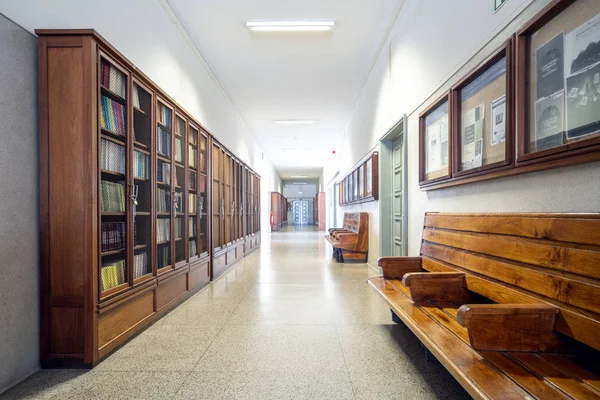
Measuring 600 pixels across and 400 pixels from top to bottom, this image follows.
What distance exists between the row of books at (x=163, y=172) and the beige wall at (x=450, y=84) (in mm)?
2589

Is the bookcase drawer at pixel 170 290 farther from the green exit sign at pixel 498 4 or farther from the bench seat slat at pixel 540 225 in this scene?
the green exit sign at pixel 498 4

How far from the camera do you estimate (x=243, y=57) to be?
5172 millimetres

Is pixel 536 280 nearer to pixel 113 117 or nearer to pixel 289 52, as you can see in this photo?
pixel 113 117

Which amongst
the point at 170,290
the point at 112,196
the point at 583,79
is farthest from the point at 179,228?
the point at 583,79

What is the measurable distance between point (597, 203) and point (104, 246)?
9.16ft

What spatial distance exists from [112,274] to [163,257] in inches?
34.9

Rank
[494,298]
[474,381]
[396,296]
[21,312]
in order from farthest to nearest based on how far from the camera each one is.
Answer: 1. [396,296]
2. [21,312]
3. [494,298]
4. [474,381]

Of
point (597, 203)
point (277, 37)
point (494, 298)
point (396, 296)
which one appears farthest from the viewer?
point (277, 37)

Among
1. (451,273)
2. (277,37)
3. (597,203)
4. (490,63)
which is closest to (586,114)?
(597,203)

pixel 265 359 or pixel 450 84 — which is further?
pixel 450 84

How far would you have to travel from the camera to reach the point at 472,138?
236cm

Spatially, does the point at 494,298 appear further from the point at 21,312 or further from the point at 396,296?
the point at 21,312

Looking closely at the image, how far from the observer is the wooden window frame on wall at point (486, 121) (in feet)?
6.07

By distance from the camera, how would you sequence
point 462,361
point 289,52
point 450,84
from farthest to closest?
point 289,52, point 450,84, point 462,361
